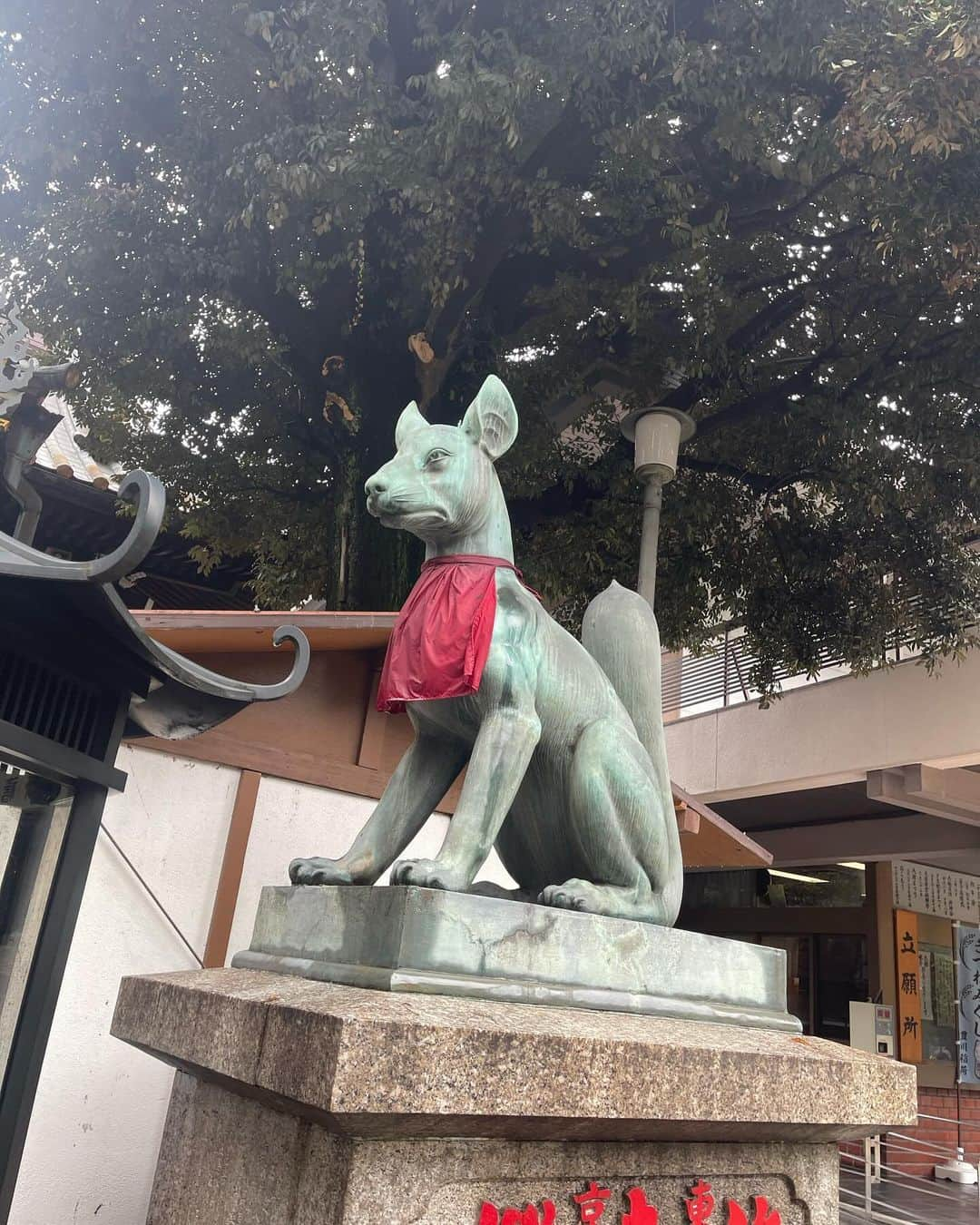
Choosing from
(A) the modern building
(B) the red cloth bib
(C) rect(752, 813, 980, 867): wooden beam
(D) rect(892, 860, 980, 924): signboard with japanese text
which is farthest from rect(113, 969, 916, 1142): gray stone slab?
(D) rect(892, 860, 980, 924): signboard with japanese text

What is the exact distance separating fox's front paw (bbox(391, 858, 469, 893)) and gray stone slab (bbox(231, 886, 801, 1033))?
0.11ft

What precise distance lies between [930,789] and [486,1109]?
9.49m

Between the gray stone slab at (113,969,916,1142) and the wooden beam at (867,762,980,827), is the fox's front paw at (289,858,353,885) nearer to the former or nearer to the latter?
the gray stone slab at (113,969,916,1142)

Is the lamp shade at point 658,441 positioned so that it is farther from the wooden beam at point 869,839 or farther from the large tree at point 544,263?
the wooden beam at point 869,839

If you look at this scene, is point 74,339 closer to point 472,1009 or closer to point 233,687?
point 233,687

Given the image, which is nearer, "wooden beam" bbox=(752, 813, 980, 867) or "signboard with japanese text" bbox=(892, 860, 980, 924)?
"wooden beam" bbox=(752, 813, 980, 867)

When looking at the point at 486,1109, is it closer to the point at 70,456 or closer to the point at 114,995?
the point at 114,995

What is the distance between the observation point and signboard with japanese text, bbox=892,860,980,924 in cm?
1230

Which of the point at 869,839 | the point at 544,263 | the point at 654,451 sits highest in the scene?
the point at 544,263

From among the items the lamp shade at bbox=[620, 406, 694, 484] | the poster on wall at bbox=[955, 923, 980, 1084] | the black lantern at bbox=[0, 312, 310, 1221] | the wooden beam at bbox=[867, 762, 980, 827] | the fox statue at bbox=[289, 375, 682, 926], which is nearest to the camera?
the fox statue at bbox=[289, 375, 682, 926]

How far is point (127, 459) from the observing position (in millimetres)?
8516

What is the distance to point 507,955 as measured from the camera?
1.82 metres

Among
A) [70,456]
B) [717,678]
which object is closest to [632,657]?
[70,456]

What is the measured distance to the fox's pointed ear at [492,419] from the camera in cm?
233
